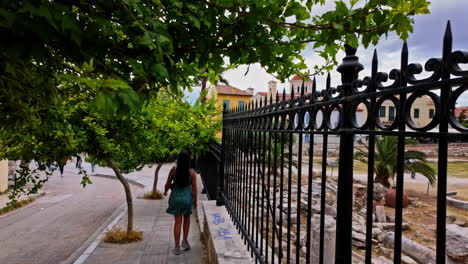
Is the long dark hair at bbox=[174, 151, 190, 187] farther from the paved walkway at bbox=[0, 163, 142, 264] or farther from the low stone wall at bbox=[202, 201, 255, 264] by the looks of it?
the paved walkway at bbox=[0, 163, 142, 264]

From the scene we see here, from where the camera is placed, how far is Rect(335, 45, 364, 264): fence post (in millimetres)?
1553

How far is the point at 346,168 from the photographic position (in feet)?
5.17

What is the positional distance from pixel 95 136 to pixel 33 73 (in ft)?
14.3

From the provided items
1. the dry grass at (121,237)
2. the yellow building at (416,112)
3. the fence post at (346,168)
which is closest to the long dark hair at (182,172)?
the dry grass at (121,237)

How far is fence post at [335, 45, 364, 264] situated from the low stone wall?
5.40ft

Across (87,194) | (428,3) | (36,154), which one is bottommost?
(87,194)

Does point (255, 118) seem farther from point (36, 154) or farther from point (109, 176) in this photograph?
point (109, 176)

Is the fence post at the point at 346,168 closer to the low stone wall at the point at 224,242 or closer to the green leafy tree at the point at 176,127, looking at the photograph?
the low stone wall at the point at 224,242

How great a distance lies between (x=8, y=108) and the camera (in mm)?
2416

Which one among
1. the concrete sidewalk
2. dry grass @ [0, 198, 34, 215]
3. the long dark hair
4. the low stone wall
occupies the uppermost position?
the long dark hair

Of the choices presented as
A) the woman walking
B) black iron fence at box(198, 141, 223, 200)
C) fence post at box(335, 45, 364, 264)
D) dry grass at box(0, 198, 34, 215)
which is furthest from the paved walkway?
fence post at box(335, 45, 364, 264)

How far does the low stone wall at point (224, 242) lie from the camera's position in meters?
3.18

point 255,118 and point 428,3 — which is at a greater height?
point 428,3

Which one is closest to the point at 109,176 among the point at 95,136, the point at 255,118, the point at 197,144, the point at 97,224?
the point at 97,224
